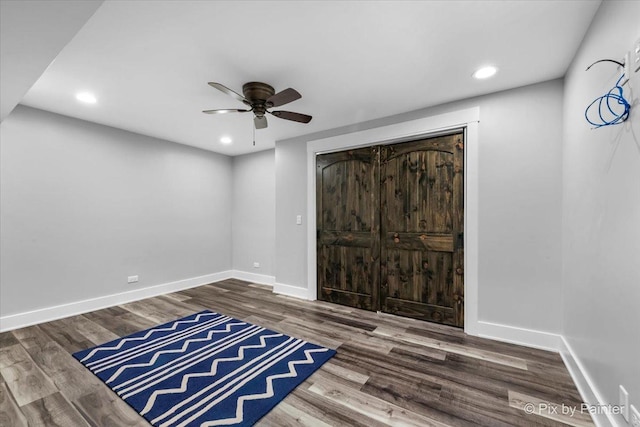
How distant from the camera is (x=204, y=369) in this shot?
2.12 m

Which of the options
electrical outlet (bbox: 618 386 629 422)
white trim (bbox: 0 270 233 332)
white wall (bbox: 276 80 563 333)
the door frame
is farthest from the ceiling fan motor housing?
white trim (bbox: 0 270 233 332)

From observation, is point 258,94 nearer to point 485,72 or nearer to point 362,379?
point 485,72

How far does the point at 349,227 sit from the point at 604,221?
2474 millimetres

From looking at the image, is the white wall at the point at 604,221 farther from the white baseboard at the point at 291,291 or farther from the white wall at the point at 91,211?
the white wall at the point at 91,211

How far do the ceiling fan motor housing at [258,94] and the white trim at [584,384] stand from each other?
3142 mm

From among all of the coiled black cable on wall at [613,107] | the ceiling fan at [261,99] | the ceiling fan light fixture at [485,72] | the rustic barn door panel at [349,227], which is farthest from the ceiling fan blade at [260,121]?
the coiled black cable on wall at [613,107]

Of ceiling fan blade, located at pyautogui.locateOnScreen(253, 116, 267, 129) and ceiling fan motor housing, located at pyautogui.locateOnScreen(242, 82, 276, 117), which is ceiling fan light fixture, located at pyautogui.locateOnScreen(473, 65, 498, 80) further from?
ceiling fan blade, located at pyautogui.locateOnScreen(253, 116, 267, 129)

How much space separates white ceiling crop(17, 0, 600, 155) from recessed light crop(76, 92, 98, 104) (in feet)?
0.27

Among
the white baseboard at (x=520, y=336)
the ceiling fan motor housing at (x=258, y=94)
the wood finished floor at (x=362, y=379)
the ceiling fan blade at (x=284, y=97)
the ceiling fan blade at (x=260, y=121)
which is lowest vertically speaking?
the wood finished floor at (x=362, y=379)

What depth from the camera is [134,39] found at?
1.86 meters

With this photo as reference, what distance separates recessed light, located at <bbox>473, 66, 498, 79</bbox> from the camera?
7.45ft

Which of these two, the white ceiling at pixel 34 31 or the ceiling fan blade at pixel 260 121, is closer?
the white ceiling at pixel 34 31

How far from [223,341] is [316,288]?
1619mm

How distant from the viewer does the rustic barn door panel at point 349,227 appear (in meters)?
3.46
